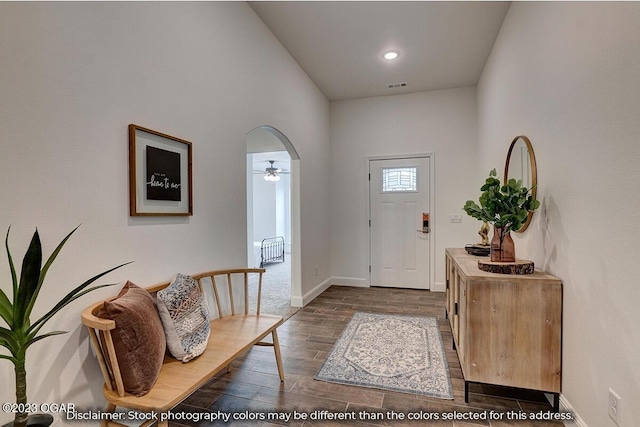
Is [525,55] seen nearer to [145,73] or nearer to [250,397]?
[145,73]

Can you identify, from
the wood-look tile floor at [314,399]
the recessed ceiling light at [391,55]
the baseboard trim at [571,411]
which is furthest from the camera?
the recessed ceiling light at [391,55]

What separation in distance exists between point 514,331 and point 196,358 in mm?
1839

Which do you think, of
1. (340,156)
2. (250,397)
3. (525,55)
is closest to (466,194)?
(340,156)

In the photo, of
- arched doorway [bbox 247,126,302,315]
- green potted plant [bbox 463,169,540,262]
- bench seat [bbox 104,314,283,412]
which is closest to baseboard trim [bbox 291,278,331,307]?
arched doorway [bbox 247,126,302,315]

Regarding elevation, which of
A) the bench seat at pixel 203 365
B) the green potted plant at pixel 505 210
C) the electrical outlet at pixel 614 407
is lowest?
the electrical outlet at pixel 614 407

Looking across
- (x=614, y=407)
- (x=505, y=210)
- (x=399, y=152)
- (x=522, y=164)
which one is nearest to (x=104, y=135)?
(x=505, y=210)

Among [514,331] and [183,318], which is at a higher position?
[183,318]

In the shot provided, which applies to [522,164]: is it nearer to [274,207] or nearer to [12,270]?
[12,270]

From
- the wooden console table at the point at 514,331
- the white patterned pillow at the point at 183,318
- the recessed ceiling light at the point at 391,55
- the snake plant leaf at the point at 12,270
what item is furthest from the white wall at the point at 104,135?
the wooden console table at the point at 514,331

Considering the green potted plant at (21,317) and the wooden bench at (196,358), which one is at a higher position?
the green potted plant at (21,317)

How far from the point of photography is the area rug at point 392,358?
2.23m

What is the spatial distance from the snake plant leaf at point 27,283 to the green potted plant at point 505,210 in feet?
7.72

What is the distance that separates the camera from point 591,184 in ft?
5.13

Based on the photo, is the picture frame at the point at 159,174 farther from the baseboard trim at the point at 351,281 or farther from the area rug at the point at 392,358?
the baseboard trim at the point at 351,281
